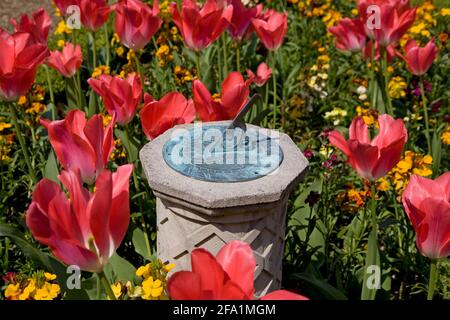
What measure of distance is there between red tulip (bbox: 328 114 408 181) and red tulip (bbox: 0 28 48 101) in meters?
1.09

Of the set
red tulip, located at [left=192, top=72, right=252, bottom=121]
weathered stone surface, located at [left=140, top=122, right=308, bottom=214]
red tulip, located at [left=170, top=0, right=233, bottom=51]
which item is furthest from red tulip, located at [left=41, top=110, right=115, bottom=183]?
red tulip, located at [left=170, top=0, right=233, bottom=51]

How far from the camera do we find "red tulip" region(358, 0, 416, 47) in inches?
120

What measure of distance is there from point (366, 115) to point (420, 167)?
64cm

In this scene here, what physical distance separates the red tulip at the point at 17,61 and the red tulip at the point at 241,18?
3.83ft

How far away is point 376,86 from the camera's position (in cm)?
365

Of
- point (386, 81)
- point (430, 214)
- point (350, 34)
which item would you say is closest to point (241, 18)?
point (350, 34)

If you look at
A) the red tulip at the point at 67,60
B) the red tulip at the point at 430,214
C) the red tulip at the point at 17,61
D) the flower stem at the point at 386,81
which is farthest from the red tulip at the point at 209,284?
the flower stem at the point at 386,81

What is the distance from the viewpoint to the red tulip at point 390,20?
3039 mm

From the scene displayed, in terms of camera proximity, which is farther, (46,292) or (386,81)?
(386,81)

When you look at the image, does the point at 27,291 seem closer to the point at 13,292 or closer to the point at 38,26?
the point at 13,292

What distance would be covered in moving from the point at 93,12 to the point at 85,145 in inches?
58.5

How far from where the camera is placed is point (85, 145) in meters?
1.86

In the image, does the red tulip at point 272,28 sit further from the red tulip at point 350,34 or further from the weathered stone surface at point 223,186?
the weathered stone surface at point 223,186

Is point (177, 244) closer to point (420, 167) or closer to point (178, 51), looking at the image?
point (420, 167)
